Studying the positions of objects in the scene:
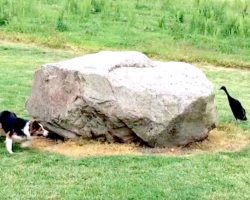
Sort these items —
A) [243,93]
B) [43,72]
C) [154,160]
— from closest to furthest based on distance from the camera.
Result: 1. [154,160]
2. [43,72]
3. [243,93]

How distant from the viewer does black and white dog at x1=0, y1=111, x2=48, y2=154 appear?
8.05 meters

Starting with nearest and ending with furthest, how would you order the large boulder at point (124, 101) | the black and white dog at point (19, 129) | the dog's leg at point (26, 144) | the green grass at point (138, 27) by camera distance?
the large boulder at point (124, 101), the black and white dog at point (19, 129), the dog's leg at point (26, 144), the green grass at point (138, 27)

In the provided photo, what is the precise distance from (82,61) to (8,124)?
1.18 meters

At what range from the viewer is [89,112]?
8008mm

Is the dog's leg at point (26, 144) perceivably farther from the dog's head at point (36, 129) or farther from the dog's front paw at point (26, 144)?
the dog's head at point (36, 129)

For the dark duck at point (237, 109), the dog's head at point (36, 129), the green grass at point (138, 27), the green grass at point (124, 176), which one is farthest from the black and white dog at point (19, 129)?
the green grass at point (138, 27)

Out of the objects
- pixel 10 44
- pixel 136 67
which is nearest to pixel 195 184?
pixel 136 67

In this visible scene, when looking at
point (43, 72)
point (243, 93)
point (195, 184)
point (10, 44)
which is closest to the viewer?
point (195, 184)

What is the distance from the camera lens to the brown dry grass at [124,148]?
8094mm

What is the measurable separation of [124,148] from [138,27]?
10559 millimetres

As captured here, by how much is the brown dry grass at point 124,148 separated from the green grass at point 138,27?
765cm

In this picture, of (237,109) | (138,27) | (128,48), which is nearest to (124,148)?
(237,109)

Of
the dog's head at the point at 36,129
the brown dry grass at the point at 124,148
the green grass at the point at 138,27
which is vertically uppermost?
the dog's head at the point at 36,129

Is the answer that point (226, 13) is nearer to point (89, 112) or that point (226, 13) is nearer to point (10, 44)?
point (10, 44)
